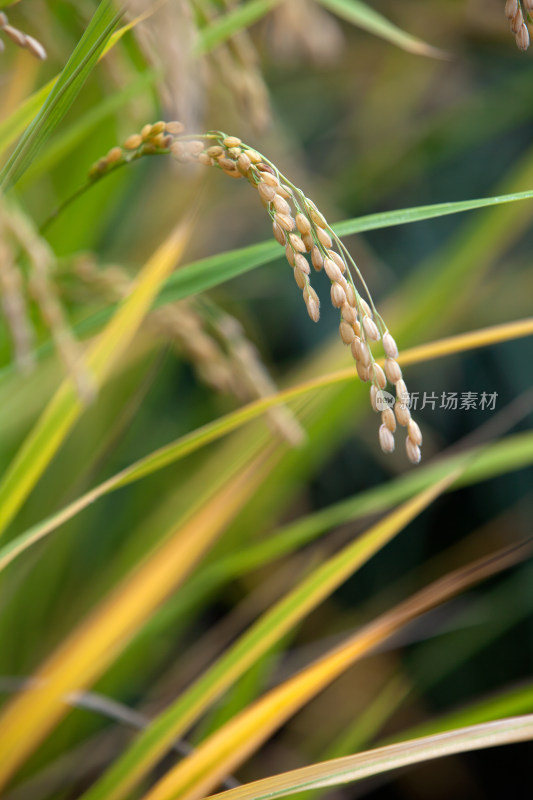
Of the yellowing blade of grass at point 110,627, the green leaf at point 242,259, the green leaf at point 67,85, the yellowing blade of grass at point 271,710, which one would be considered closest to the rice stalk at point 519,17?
the green leaf at point 242,259

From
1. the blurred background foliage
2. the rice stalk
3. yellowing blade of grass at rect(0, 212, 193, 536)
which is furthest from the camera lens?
the blurred background foliage

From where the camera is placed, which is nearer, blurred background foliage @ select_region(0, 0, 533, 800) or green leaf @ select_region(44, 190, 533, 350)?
green leaf @ select_region(44, 190, 533, 350)

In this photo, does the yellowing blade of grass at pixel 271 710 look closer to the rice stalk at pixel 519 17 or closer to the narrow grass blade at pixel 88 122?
the rice stalk at pixel 519 17

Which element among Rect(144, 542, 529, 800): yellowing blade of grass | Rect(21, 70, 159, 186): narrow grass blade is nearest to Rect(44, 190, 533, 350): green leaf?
Rect(21, 70, 159, 186): narrow grass blade

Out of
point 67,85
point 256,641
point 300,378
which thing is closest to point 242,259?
point 67,85

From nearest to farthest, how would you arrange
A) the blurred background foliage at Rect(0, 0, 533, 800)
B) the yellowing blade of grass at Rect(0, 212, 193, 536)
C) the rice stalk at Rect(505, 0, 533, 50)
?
the rice stalk at Rect(505, 0, 533, 50), the yellowing blade of grass at Rect(0, 212, 193, 536), the blurred background foliage at Rect(0, 0, 533, 800)

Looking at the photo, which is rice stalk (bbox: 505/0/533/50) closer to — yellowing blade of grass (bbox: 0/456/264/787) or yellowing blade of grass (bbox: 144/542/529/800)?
yellowing blade of grass (bbox: 144/542/529/800)
